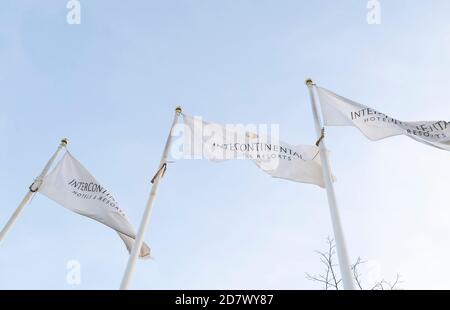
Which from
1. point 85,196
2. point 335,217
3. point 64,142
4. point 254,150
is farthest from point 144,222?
point 64,142

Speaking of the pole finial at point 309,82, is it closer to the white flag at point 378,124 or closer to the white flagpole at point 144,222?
the white flag at point 378,124

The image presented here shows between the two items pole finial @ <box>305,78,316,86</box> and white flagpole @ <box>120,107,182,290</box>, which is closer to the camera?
white flagpole @ <box>120,107,182,290</box>

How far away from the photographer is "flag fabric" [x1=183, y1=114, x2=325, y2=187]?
32.8 feet

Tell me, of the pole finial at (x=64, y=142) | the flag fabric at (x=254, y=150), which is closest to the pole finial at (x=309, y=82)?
the flag fabric at (x=254, y=150)

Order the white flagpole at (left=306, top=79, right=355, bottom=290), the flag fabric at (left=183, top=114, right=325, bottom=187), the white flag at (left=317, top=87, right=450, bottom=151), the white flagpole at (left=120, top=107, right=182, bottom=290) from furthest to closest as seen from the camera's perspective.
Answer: the flag fabric at (left=183, top=114, right=325, bottom=187) < the white flag at (left=317, top=87, right=450, bottom=151) < the white flagpole at (left=120, top=107, right=182, bottom=290) < the white flagpole at (left=306, top=79, right=355, bottom=290)

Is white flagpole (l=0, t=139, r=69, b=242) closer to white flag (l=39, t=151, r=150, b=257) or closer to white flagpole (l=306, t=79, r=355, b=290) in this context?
white flag (l=39, t=151, r=150, b=257)

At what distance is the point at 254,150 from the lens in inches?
409

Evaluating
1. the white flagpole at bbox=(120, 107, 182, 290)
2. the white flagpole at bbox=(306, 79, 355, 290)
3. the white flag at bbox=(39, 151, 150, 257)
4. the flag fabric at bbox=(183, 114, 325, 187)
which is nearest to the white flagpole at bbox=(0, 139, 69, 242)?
the white flag at bbox=(39, 151, 150, 257)

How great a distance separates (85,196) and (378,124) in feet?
24.1

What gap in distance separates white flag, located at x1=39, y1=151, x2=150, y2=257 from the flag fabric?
2.32m

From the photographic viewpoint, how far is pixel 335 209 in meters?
8.17
